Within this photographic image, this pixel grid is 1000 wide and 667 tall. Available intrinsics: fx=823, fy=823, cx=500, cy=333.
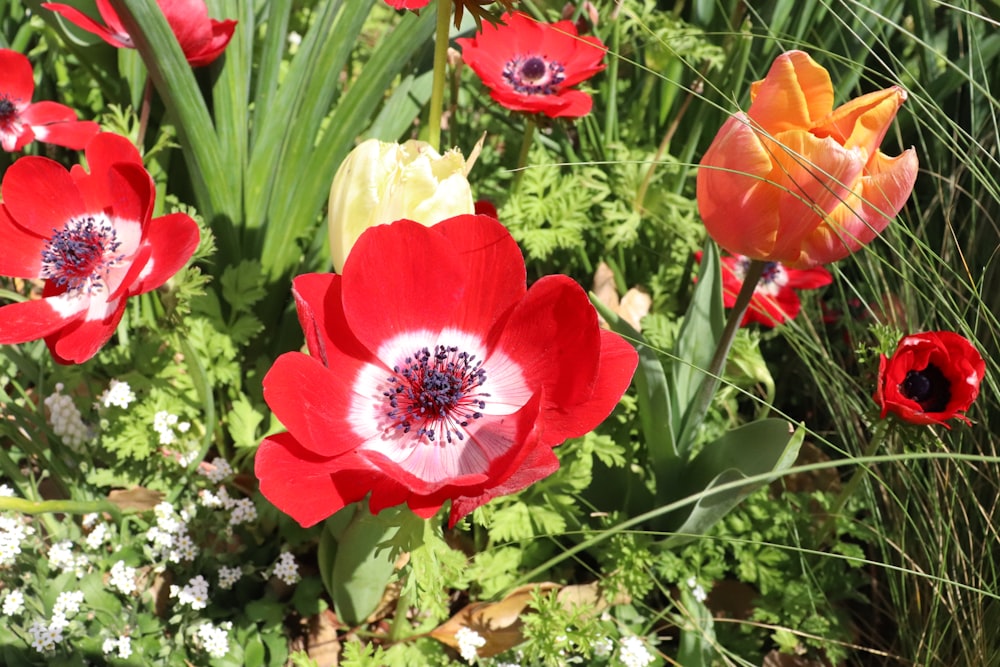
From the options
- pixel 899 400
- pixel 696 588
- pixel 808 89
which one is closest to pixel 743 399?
pixel 696 588

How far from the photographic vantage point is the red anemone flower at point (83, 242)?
116 centimetres

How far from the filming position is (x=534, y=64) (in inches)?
67.6

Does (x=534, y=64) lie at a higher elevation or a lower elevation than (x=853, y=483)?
higher

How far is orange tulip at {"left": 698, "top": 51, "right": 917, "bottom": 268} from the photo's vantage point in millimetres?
1036

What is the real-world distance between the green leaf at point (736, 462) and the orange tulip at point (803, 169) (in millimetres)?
287

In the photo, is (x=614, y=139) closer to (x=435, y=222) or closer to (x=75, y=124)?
(x=435, y=222)

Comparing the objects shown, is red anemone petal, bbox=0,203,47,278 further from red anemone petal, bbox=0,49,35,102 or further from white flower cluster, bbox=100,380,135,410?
red anemone petal, bbox=0,49,35,102

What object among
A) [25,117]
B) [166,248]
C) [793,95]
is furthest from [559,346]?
[25,117]

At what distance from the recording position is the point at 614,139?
6.44 feet

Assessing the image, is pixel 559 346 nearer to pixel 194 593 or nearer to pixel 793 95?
pixel 793 95

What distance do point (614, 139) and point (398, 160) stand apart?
986 millimetres

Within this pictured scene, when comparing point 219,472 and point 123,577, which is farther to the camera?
point 219,472

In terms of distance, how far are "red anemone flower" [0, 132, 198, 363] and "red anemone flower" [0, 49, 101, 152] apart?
0.91 ft

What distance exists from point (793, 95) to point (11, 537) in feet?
4.45
